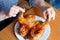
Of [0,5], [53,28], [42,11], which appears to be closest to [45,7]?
[42,11]

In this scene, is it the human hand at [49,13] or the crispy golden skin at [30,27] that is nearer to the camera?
the crispy golden skin at [30,27]

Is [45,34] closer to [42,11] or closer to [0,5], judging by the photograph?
[42,11]

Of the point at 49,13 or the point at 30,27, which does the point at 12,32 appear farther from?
the point at 49,13

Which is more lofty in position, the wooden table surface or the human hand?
the human hand

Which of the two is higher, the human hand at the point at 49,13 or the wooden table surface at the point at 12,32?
the human hand at the point at 49,13

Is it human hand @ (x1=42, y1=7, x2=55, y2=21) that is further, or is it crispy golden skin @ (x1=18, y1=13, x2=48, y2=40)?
human hand @ (x1=42, y1=7, x2=55, y2=21)

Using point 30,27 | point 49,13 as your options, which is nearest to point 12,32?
point 30,27

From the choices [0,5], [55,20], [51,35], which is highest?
[0,5]

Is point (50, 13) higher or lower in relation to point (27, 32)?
higher

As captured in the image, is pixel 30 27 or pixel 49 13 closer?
pixel 30 27

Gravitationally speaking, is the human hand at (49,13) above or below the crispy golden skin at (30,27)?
above

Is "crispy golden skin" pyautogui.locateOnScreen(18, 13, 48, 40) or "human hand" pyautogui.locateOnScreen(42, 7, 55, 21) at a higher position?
"human hand" pyautogui.locateOnScreen(42, 7, 55, 21)
